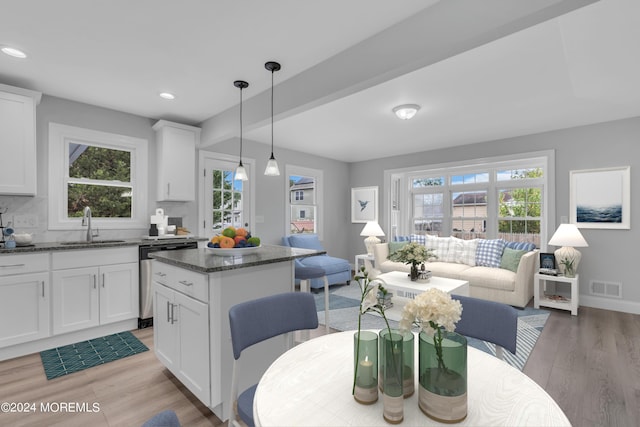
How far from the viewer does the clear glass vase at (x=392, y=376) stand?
773 millimetres

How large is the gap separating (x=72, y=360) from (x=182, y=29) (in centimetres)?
283

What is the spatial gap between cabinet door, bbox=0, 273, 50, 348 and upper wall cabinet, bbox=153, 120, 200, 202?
1486mm

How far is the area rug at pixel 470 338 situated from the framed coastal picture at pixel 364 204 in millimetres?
2212

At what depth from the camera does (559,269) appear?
4285 millimetres

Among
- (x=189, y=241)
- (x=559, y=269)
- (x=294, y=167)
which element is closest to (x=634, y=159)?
(x=559, y=269)

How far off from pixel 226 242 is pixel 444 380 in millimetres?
1826

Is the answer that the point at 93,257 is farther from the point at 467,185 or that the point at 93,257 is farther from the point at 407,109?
the point at 467,185

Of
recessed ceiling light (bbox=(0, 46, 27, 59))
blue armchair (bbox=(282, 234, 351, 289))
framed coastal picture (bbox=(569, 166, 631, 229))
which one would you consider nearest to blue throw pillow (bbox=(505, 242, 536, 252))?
framed coastal picture (bbox=(569, 166, 631, 229))

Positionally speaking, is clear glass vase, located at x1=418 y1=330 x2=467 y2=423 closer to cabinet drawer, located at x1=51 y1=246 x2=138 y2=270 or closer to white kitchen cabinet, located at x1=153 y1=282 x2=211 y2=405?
white kitchen cabinet, located at x1=153 y1=282 x2=211 y2=405

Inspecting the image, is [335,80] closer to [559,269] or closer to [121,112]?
[121,112]

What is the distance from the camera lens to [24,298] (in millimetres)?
2746

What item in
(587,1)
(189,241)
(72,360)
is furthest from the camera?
(189,241)

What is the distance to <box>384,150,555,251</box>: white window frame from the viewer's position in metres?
4.53

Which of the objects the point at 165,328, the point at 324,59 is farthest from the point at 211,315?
the point at 324,59
